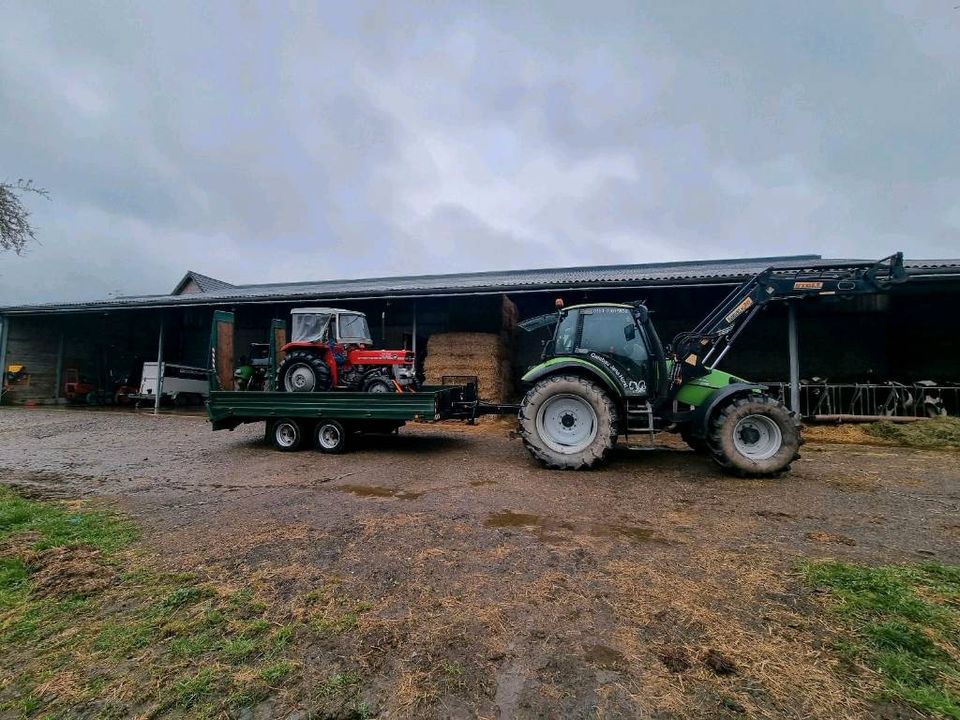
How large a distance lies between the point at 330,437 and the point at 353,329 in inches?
92.6

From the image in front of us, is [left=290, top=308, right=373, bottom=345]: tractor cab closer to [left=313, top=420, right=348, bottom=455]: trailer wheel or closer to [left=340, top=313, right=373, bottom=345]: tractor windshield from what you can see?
[left=340, top=313, right=373, bottom=345]: tractor windshield

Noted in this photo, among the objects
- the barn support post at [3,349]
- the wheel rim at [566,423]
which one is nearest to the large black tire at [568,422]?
the wheel rim at [566,423]

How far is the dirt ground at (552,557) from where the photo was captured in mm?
Answer: 1884

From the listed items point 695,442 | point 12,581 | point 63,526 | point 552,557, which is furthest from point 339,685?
point 695,442

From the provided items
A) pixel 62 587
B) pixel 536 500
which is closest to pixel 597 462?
pixel 536 500

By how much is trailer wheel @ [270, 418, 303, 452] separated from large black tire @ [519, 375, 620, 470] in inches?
160

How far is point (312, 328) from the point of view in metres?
8.48

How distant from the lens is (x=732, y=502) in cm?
461

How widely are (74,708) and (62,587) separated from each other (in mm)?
1406

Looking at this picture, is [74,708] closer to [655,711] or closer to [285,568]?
[285,568]

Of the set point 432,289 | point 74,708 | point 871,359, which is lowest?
point 74,708

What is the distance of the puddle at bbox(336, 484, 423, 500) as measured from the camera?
A: 501cm

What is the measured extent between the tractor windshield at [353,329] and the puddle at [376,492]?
3817 millimetres

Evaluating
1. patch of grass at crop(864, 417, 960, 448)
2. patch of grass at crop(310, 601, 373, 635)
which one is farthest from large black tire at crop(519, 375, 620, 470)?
patch of grass at crop(864, 417, 960, 448)
